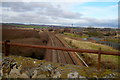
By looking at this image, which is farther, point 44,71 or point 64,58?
point 64,58

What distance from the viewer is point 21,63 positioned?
2.69m

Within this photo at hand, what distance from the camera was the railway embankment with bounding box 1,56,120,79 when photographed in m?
2.36

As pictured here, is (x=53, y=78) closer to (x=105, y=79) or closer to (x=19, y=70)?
(x=19, y=70)

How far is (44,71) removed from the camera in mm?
2463

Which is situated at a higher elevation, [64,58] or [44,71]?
[44,71]

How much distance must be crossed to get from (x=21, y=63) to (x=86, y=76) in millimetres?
1332

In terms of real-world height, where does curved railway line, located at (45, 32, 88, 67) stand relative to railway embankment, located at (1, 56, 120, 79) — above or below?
below

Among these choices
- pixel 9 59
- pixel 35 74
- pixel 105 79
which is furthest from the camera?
pixel 9 59

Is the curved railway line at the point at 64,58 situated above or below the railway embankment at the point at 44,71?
below

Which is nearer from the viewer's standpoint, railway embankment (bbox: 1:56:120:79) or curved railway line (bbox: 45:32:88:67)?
railway embankment (bbox: 1:56:120:79)

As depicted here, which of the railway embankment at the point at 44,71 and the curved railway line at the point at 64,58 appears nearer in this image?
the railway embankment at the point at 44,71

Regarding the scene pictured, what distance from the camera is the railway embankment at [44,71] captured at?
92.9 inches

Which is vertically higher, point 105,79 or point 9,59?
point 9,59

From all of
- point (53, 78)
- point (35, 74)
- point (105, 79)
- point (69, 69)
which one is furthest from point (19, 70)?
point (105, 79)
